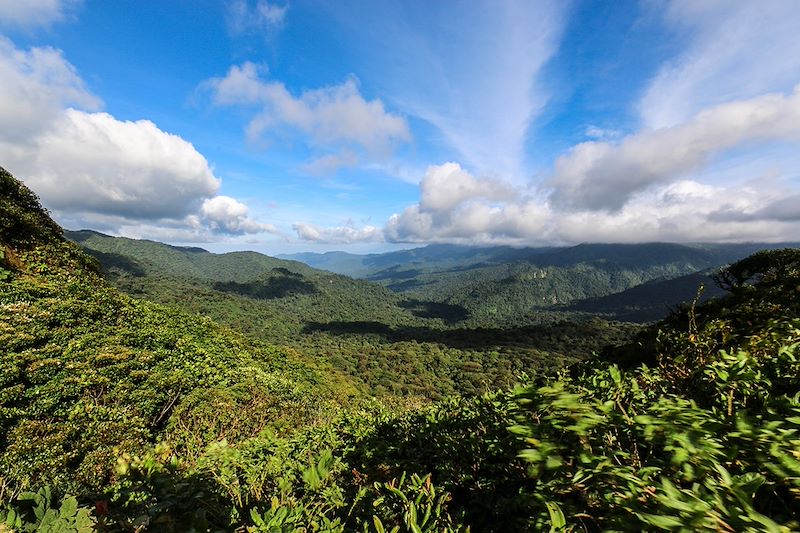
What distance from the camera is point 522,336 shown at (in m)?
138

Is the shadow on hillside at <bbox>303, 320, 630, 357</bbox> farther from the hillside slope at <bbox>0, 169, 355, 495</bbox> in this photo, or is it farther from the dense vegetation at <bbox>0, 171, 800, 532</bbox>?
the dense vegetation at <bbox>0, 171, 800, 532</bbox>

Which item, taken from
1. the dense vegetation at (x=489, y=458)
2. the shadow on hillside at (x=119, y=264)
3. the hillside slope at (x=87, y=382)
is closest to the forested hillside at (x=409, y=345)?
the shadow on hillside at (x=119, y=264)

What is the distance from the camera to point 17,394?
11.5 meters

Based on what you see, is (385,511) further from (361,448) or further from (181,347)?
(181,347)

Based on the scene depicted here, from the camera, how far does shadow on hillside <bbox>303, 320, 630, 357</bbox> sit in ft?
399

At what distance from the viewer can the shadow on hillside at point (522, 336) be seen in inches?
4793

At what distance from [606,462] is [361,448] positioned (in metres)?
3.82

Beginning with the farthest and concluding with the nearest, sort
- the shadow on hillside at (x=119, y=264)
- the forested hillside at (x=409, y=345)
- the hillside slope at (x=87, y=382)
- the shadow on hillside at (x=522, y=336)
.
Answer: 1. the shadow on hillside at (x=119, y=264)
2. the shadow on hillside at (x=522, y=336)
3. the forested hillside at (x=409, y=345)
4. the hillside slope at (x=87, y=382)

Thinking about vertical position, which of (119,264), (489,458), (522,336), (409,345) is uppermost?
(489,458)

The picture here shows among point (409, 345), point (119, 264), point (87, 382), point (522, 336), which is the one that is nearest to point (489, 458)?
point (87, 382)

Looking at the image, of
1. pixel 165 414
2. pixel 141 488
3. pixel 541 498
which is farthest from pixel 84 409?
pixel 541 498

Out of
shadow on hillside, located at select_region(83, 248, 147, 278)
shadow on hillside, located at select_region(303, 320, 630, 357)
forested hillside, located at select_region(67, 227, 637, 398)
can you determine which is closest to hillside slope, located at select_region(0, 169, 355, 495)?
forested hillside, located at select_region(67, 227, 637, 398)

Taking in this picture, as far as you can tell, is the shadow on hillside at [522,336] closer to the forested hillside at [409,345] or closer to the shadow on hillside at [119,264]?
the forested hillside at [409,345]

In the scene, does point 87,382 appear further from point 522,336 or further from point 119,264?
point 119,264
